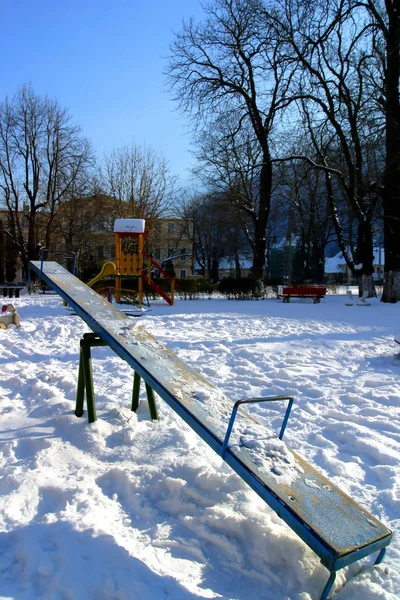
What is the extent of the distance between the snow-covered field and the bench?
10.5 inches

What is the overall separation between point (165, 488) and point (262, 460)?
2.68 ft

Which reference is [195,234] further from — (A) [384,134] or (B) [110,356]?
(B) [110,356]

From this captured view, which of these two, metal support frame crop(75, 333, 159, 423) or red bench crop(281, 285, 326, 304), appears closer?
metal support frame crop(75, 333, 159, 423)

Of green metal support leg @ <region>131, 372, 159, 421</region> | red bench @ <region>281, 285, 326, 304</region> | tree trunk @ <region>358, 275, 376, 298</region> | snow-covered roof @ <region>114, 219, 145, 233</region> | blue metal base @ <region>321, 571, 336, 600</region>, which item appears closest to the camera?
blue metal base @ <region>321, 571, 336, 600</region>

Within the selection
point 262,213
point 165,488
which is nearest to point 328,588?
point 165,488

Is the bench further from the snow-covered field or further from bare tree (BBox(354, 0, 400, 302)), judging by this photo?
bare tree (BBox(354, 0, 400, 302))

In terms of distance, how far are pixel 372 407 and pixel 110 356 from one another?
151 inches

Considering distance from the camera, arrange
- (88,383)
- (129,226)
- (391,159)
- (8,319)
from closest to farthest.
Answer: (88,383) < (8,319) < (129,226) < (391,159)

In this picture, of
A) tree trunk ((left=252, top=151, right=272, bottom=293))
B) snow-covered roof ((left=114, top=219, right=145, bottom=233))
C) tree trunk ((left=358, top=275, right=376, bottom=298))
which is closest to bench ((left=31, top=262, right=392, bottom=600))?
snow-covered roof ((left=114, top=219, right=145, bottom=233))

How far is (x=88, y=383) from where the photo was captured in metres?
4.11

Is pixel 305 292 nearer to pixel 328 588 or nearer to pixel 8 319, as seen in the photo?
pixel 8 319

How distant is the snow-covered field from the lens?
216 cm

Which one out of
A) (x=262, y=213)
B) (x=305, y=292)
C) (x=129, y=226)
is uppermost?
(x=262, y=213)

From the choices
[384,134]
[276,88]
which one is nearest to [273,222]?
[276,88]
